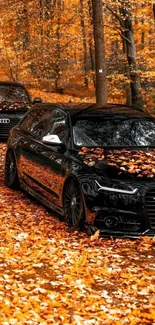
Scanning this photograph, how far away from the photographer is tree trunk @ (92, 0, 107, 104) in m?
13.6

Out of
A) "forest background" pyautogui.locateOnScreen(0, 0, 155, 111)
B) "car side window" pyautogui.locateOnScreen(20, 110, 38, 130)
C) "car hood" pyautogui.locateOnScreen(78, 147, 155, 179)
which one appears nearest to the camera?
"car hood" pyautogui.locateOnScreen(78, 147, 155, 179)

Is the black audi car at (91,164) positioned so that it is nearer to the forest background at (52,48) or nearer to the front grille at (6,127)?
the front grille at (6,127)

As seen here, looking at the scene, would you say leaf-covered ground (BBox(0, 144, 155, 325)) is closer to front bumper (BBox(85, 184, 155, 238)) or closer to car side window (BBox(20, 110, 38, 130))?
front bumper (BBox(85, 184, 155, 238))

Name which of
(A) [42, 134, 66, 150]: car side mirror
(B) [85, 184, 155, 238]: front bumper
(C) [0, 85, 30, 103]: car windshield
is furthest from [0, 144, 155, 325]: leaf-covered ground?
(C) [0, 85, 30, 103]: car windshield

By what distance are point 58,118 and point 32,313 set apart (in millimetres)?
4329

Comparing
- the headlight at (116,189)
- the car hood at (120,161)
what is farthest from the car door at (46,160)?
the headlight at (116,189)

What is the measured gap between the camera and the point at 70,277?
5656 mm

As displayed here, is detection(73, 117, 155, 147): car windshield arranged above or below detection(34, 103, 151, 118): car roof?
below

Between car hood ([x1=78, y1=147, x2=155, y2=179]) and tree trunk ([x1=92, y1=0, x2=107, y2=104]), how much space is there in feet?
22.1

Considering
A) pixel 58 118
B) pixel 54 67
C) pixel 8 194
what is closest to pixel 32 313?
pixel 58 118

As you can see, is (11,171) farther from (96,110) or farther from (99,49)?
(99,49)

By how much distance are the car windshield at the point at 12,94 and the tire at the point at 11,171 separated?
19.0 ft

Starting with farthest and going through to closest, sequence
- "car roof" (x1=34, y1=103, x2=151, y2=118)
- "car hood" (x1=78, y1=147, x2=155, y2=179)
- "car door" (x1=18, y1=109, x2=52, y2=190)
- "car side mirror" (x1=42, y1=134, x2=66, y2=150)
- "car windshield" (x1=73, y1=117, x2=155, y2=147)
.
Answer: "car door" (x1=18, y1=109, x2=52, y2=190)
"car roof" (x1=34, y1=103, x2=151, y2=118)
"car windshield" (x1=73, y1=117, x2=155, y2=147)
"car side mirror" (x1=42, y1=134, x2=66, y2=150)
"car hood" (x1=78, y1=147, x2=155, y2=179)

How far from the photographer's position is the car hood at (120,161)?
703cm
